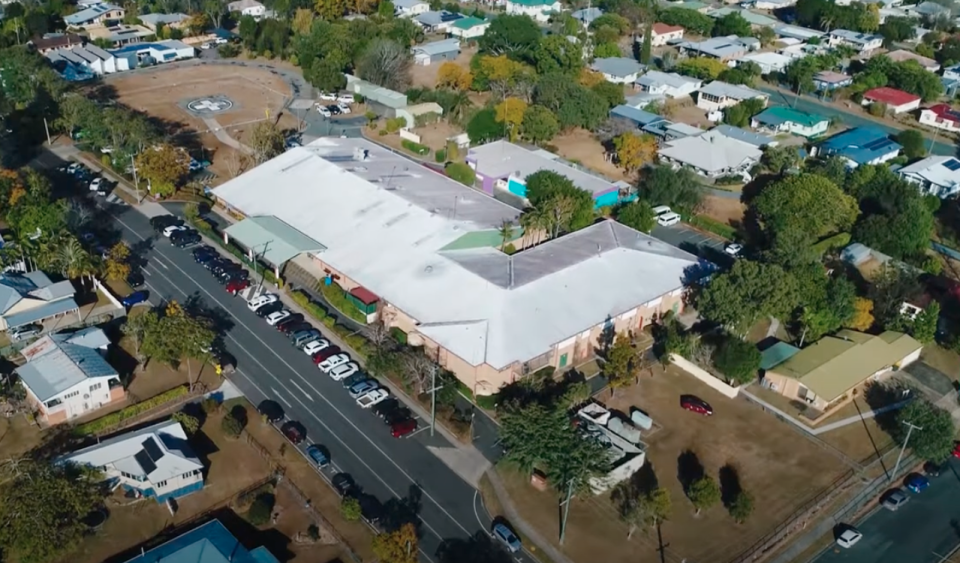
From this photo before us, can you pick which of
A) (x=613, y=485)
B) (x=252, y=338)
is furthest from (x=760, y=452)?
(x=252, y=338)

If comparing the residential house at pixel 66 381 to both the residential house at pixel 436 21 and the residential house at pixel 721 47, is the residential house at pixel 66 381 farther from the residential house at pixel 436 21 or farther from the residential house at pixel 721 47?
the residential house at pixel 721 47

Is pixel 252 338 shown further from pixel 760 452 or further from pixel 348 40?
pixel 348 40

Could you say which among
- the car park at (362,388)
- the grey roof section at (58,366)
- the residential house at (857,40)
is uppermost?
the residential house at (857,40)

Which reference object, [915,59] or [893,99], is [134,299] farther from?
[915,59]

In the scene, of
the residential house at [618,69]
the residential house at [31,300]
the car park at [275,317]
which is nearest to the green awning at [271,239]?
the car park at [275,317]

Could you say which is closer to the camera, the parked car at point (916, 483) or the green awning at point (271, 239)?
the parked car at point (916, 483)

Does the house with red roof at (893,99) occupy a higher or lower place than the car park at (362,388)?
higher

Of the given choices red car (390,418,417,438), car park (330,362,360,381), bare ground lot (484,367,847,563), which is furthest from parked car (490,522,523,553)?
car park (330,362,360,381)

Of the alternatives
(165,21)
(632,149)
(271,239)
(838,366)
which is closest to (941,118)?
(632,149)
